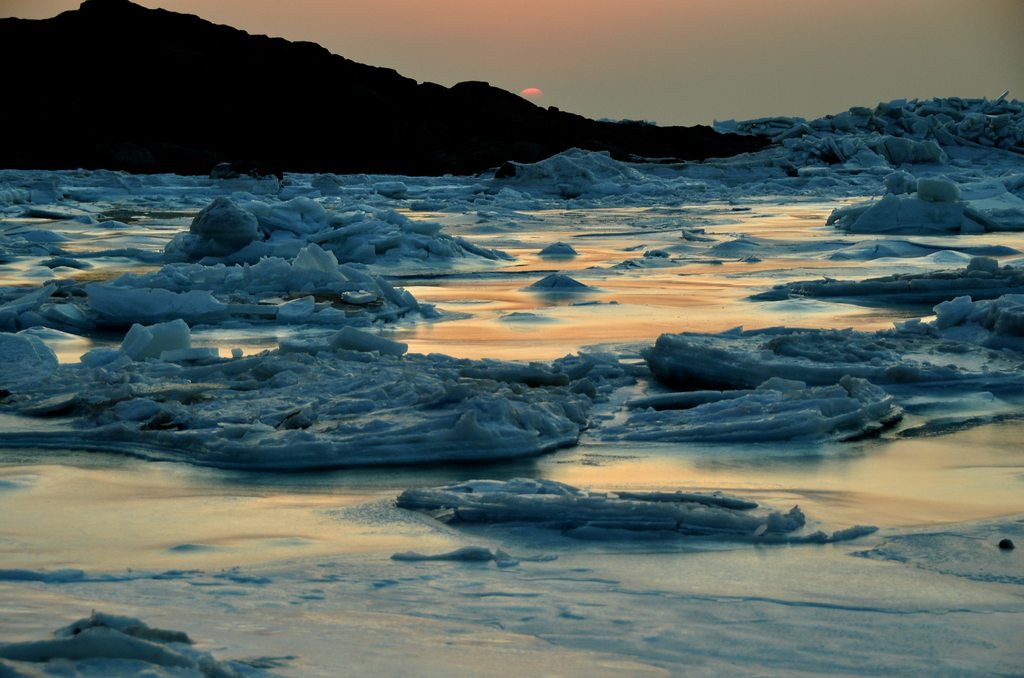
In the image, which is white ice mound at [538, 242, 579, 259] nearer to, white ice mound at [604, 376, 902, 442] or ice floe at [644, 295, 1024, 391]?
ice floe at [644, 295, 1024, 391]

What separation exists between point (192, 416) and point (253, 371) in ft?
2.44

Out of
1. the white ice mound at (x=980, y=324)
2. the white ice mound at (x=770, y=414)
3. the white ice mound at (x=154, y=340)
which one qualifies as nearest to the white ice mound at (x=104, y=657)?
the white ice mound at (x=770, y=414)

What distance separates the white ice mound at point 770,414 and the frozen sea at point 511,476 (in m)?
0.02

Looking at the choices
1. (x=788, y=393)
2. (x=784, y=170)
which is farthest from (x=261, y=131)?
(x=788, y=393)

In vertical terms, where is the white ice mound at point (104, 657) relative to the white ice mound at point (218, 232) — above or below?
below

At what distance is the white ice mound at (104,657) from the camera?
205cm

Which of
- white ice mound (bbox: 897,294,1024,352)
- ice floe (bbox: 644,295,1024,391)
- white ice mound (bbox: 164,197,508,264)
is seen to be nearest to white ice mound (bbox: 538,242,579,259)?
white ice mound (bbox: 164,197,508,264)

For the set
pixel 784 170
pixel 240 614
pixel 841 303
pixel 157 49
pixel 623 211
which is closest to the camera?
pixel 240 614

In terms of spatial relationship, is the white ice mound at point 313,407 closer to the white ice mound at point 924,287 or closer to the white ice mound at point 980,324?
the white ice mound at point 980,324

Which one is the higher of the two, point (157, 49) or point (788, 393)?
point (157, 49)

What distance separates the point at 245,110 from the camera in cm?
5212

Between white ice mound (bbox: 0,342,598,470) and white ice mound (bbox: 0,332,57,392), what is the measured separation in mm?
88

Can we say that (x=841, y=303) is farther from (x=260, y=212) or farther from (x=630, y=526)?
(x=260, y=212)

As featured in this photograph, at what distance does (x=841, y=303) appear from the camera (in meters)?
8.45
